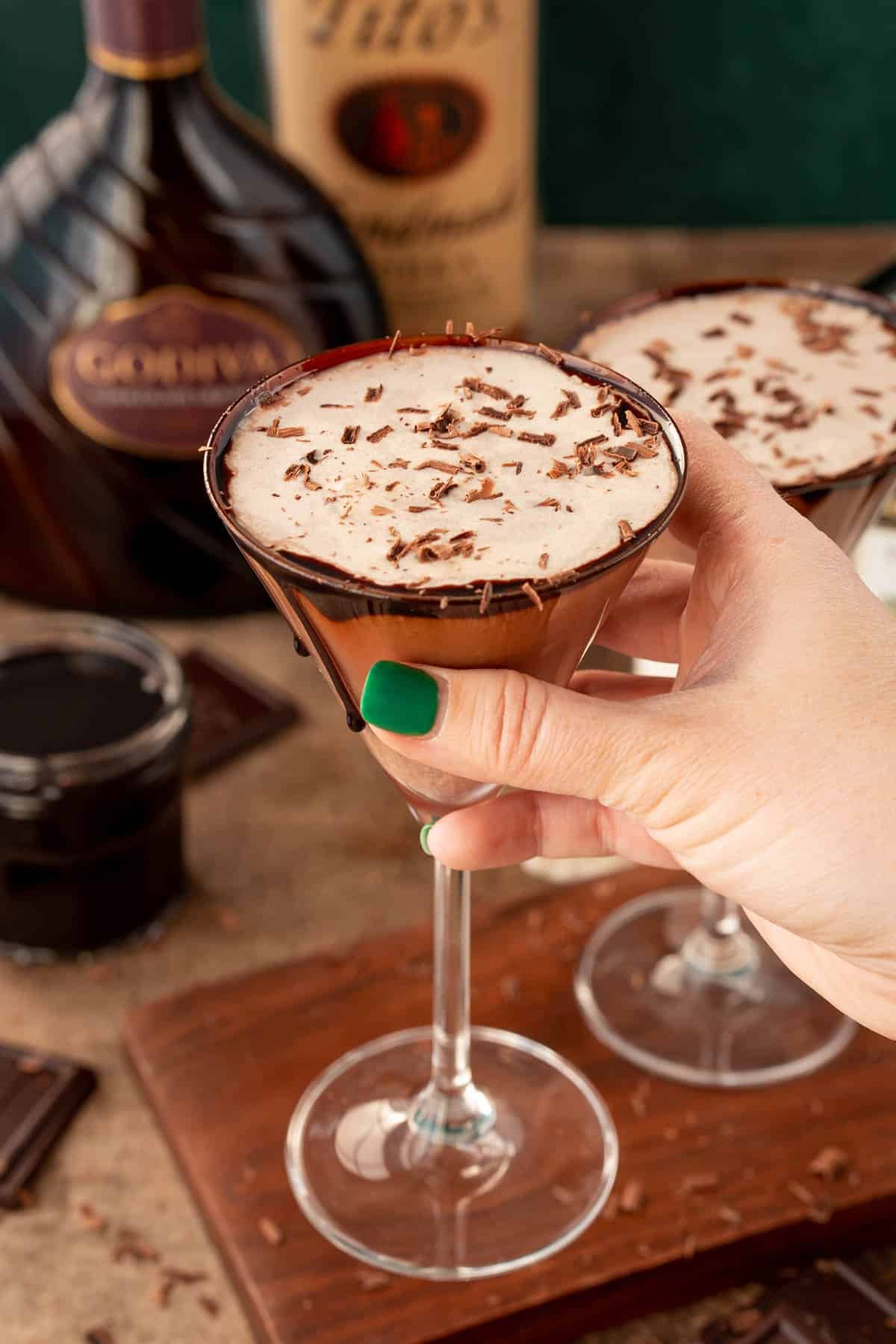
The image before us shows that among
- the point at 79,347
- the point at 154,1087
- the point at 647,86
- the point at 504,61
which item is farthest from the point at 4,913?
the point at 647,86

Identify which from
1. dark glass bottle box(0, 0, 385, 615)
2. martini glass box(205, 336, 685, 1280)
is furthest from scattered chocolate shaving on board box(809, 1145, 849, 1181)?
dark glass bottle box(0, 0, 385, 615)

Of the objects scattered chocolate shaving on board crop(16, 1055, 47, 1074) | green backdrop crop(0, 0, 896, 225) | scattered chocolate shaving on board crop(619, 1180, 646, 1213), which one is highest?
green backdrop crop(0, 0, 896, 225)

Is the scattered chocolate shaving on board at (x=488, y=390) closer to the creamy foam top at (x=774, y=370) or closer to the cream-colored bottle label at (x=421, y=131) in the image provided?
the creamy foam top at (x=774, y=370)

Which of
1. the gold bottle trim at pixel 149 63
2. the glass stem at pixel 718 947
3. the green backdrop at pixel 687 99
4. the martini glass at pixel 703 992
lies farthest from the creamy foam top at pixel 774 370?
the green backdrop at pixel 687 99

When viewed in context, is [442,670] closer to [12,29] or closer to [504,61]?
[504,61]

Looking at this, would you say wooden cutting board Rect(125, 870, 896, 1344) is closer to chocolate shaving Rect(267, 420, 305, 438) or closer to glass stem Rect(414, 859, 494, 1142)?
glass stem Rect(414, 859, 494, 1142)

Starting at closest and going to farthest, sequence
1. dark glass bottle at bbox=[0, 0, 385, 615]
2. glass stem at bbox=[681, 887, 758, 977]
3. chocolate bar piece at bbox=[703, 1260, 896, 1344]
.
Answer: chocolate bar piece at bbox=[703, 1260, 896, 1344] < glass stem at bbox=[681, 887, 758, 977] < dark glass bottle at bbox=[0, 0, 385, 615]

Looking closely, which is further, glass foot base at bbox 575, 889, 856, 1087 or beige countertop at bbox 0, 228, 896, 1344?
glass foot base at bbox 575, 889, 856, 1087

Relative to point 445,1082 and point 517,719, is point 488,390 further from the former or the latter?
point 445,1082
